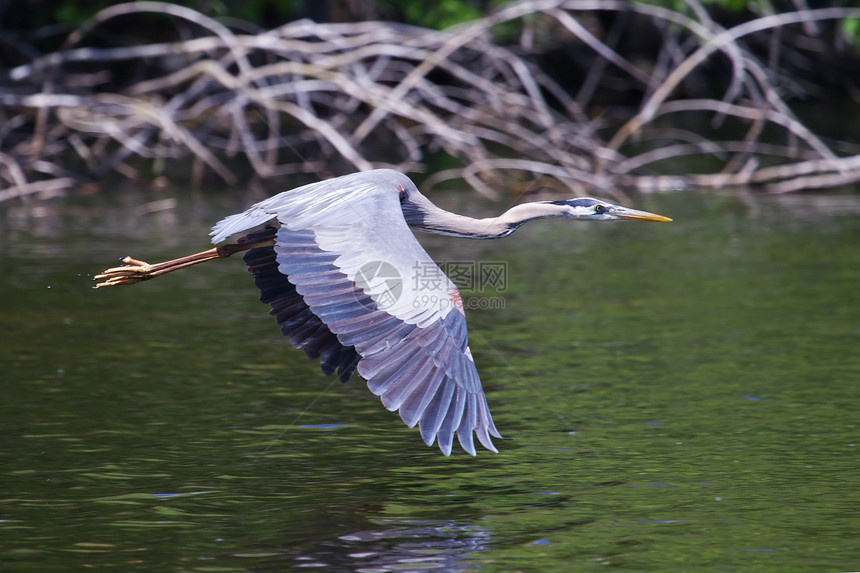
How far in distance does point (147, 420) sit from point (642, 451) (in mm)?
3018

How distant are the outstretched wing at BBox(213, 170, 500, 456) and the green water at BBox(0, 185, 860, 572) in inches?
23.0

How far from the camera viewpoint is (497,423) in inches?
297

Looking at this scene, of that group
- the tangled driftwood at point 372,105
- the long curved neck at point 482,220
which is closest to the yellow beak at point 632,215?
the long curved neck at point 482,220

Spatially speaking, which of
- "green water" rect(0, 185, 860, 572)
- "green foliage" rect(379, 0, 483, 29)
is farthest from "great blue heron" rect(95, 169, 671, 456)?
"green foliage" rect(379, 0, 483, 29)

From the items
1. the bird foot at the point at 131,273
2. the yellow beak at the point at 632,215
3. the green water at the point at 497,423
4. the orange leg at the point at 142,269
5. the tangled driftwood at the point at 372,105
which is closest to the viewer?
the green water at the point at 497,423

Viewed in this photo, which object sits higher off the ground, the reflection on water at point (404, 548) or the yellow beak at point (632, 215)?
the yellow beak at point (632, 215)

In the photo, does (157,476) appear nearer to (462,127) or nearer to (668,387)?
(668,387)

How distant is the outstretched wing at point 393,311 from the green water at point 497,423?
59cm

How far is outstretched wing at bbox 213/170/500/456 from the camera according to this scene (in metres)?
5.57

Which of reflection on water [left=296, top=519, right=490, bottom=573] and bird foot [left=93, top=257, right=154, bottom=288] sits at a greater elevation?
bird foot [left=93, top=257, right=154, bottom=288]

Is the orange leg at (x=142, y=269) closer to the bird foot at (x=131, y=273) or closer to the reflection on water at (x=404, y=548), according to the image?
the bird foot at (x=131, y=273)

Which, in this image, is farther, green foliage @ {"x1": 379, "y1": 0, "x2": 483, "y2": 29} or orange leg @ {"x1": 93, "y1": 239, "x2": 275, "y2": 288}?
green foliage @ {"x1": 379, "y1": 0, "x2": 483, "y2": 29}

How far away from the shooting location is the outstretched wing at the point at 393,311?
557cm

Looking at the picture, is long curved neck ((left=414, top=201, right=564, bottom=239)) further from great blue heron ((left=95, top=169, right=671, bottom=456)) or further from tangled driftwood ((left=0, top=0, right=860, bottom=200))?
tangled driftwood ((left=0, top=0, right=860, bottom=200))
